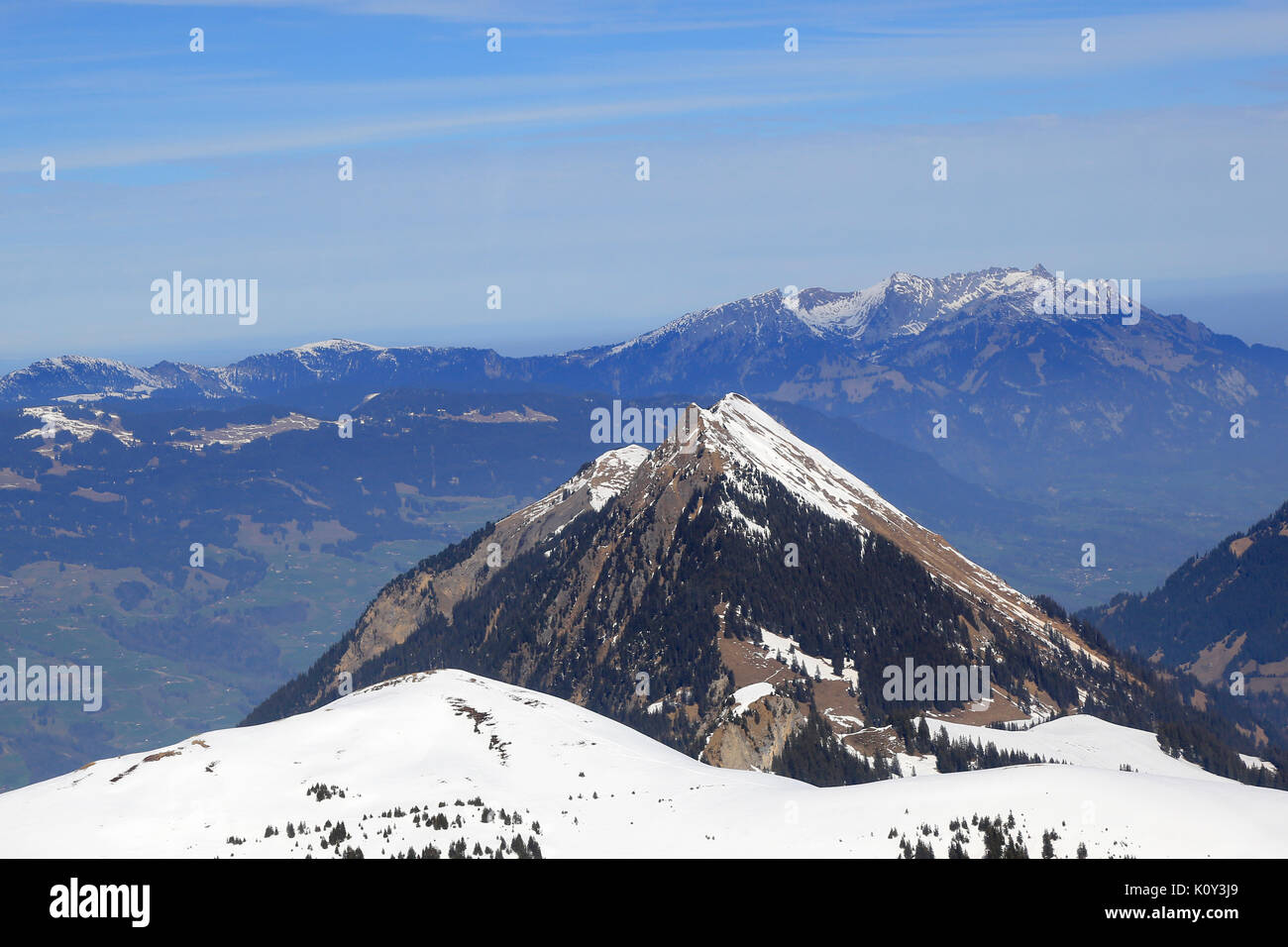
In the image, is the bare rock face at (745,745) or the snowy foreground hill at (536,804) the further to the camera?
the bare rock face at (745,745)

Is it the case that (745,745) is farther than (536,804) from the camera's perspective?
Yes

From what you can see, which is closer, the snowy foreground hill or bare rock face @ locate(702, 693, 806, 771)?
the snowy foreground hill

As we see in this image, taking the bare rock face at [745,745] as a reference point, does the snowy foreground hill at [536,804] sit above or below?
above

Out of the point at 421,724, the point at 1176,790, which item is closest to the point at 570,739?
the point at 421,724

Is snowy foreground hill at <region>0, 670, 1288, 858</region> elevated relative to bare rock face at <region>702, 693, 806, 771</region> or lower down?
elevated
